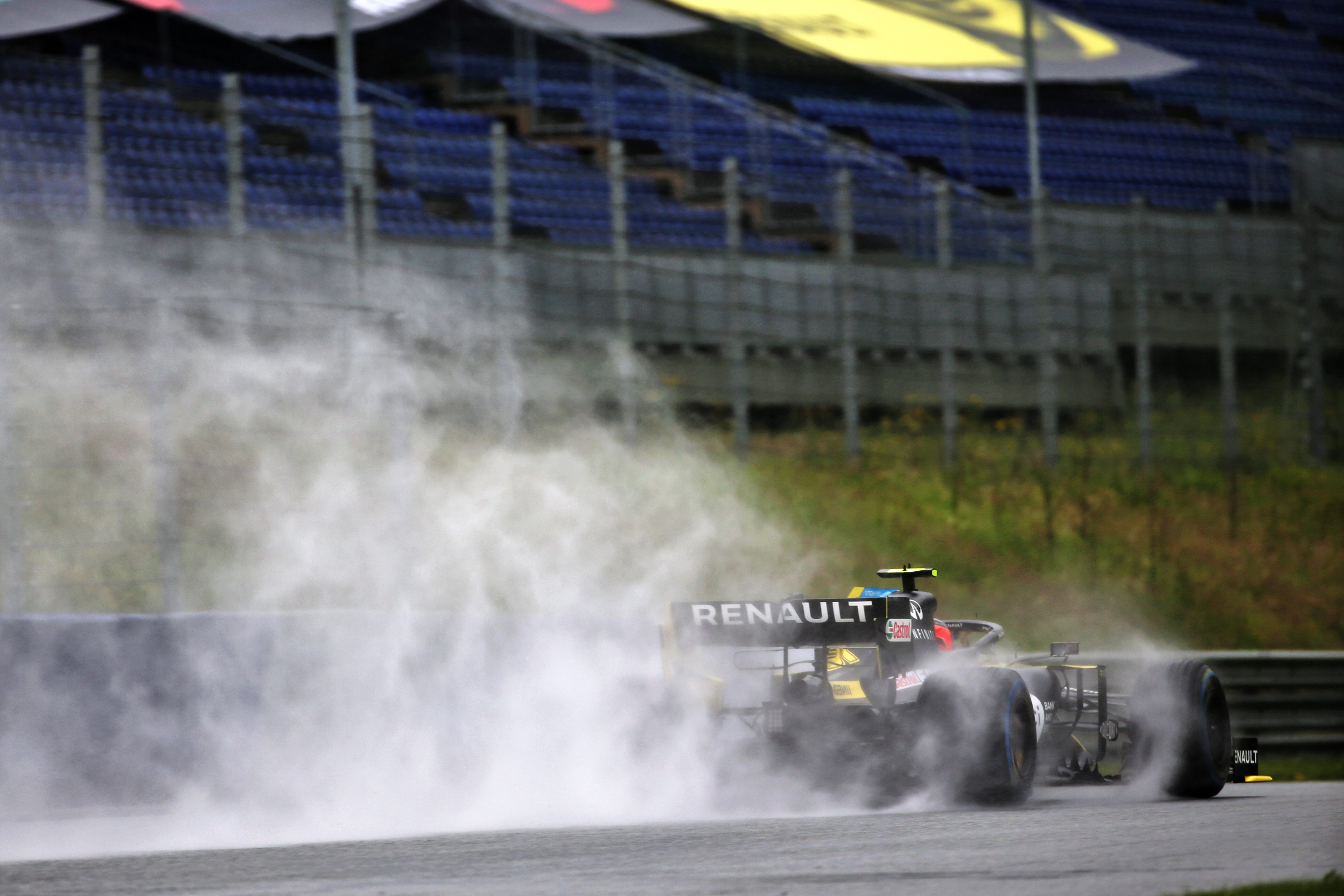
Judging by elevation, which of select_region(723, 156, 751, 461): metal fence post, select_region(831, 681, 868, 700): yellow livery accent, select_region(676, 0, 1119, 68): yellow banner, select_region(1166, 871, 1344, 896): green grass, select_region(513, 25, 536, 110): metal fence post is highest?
select_region(676, 0, 1119, 68): yellow banner

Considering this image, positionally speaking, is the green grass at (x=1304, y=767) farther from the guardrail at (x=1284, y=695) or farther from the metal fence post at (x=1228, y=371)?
the metal fence post at (x=1228, y=371)

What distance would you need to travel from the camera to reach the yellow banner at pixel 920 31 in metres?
30.2

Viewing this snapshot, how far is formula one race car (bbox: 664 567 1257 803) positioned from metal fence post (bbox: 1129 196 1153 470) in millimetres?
8421

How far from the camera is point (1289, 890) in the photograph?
4996mm

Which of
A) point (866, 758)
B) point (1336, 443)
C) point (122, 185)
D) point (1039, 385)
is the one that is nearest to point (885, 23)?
point (1336, 443)

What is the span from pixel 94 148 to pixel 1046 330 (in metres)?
8.74

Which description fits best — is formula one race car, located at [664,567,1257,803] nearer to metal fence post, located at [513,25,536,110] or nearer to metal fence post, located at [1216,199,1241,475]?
metal fence post, located at [1216,199,1241,475]

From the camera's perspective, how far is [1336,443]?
1900cm

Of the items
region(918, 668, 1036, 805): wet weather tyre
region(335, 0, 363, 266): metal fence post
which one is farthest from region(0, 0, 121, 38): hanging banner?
region(918, 668, 1036, 805): wet weather tyre

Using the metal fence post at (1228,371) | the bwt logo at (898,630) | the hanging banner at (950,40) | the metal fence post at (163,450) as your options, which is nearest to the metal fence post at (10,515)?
the metal fence post at (163,450)

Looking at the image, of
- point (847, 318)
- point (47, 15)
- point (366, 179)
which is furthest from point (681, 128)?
point (366, 179)

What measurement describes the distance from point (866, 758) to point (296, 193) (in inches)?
235

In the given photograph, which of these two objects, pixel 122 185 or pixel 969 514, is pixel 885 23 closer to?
pixel 969 514

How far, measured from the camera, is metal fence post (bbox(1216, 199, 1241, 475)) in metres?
17.4
